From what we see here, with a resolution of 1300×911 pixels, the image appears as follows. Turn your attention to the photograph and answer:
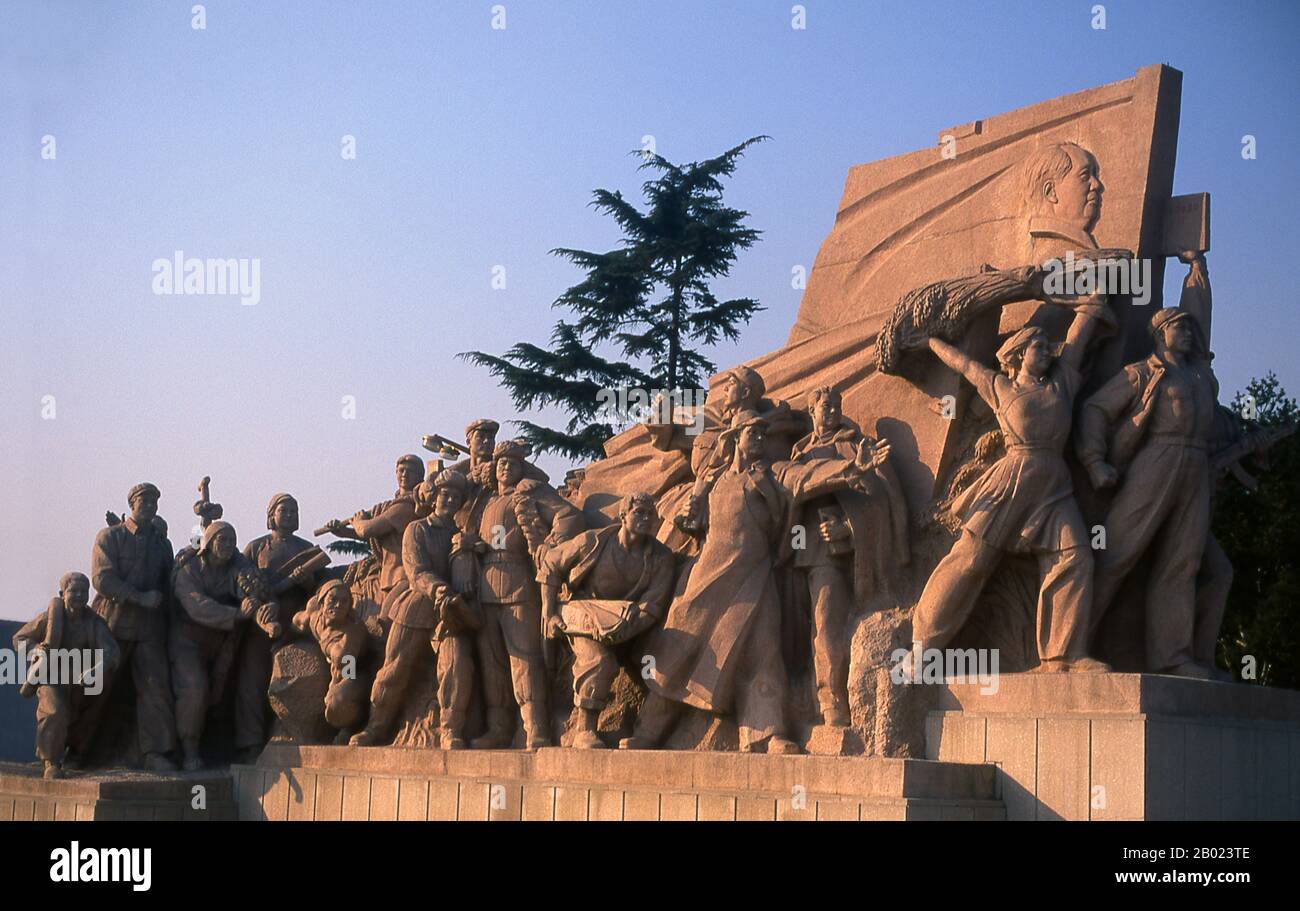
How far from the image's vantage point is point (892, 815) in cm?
970

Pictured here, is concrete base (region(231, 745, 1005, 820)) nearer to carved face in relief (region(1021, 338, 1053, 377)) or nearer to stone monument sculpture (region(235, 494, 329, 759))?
stone monument sculpture (region(235, 494, 329, 759))

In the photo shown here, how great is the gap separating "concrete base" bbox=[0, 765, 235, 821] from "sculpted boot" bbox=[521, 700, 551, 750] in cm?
267

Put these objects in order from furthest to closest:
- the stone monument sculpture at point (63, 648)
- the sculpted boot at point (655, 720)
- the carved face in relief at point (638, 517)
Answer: the stone monument sculpture at point (63, 648) → the carved face in relief at point (638, 517) → the sculpted boot at point (655, 720)

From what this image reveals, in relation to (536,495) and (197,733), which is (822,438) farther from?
(197,733)

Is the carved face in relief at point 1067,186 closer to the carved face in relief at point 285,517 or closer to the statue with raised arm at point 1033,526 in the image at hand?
the statue with raised arm at point 1033,526

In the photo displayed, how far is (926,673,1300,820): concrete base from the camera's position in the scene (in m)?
9.73

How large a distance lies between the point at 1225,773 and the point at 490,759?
4.78 meters

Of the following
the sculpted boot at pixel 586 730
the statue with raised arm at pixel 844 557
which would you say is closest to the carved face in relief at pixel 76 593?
the sculpted boot at pixel 586 730

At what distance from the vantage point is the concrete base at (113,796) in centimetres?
1274

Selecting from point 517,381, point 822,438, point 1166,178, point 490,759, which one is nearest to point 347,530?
point 490,759

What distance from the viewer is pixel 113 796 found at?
41.8 ft

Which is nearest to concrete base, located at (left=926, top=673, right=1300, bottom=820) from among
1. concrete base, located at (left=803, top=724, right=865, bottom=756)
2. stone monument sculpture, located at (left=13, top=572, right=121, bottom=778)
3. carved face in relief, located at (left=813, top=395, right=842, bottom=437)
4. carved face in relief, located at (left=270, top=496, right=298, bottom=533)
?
concrete base, located at (left=803, top=724, right=865, bottom=756)

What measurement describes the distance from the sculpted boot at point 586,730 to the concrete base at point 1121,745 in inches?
89.1

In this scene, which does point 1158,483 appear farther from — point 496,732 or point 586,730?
point 496,732
